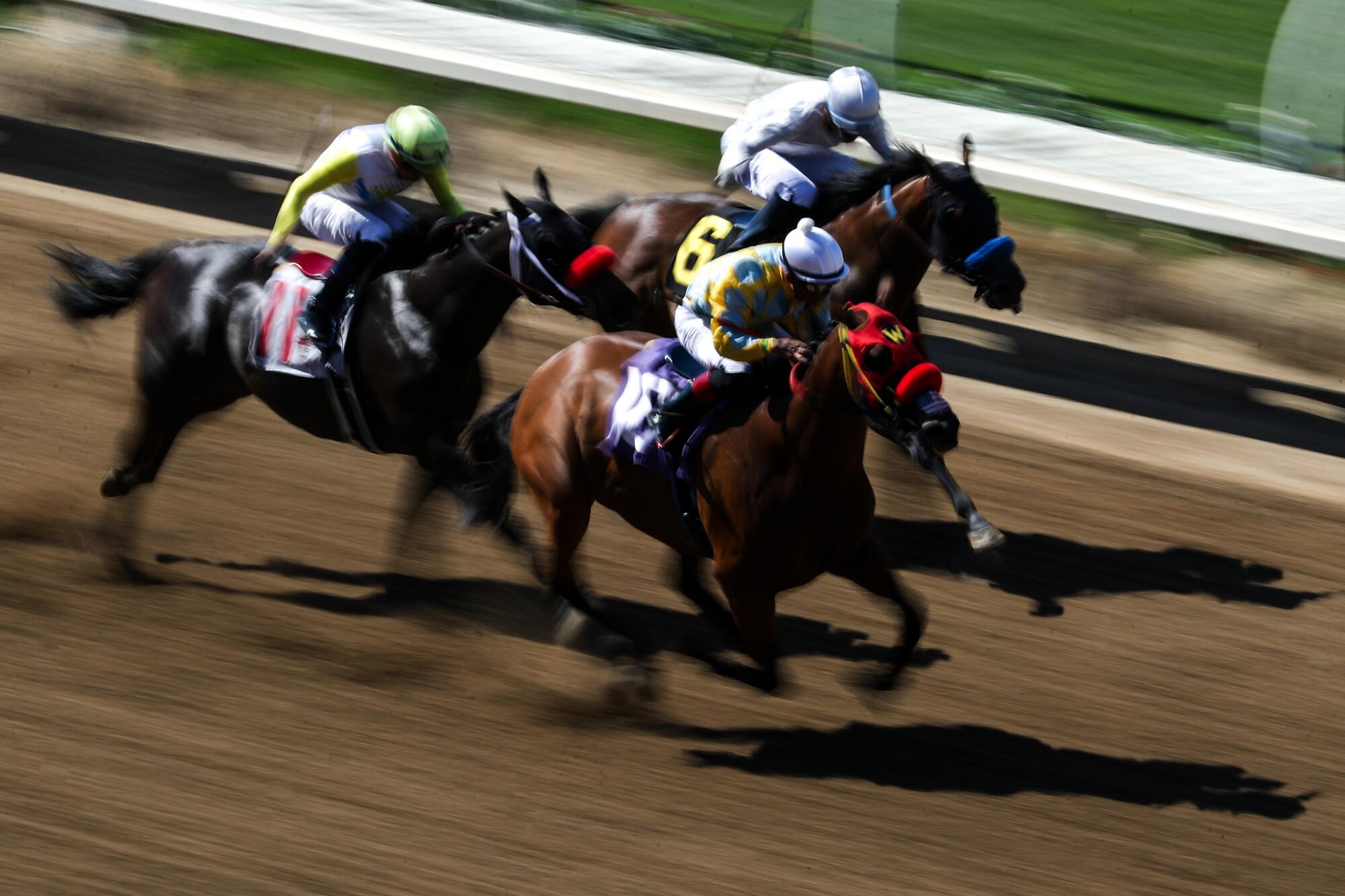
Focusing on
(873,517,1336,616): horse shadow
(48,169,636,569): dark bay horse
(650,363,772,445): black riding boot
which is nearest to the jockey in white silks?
(48,169,636,569): dark bay horse

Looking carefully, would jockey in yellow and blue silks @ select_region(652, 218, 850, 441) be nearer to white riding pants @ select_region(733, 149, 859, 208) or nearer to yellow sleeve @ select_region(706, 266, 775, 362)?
yellow sleeve @ select_region(706, 266, 775, 362)

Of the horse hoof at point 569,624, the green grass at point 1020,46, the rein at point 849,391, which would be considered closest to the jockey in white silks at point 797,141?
the horse hoof at point 569,624

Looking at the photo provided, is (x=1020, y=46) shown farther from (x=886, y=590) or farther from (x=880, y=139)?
(x=886, y=590)

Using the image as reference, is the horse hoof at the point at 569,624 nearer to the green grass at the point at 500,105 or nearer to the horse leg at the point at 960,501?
the horse leg at the point at 960,501

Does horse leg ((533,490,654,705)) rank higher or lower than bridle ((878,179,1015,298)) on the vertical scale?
lower

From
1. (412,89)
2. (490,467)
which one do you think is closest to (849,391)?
(490,467)

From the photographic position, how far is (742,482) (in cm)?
501

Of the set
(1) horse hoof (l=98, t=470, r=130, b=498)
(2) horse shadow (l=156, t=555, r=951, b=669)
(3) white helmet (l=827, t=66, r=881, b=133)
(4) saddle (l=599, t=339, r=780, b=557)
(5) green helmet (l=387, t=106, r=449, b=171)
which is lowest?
(2) horse shadow (l=156, t=555, r=951, b=669)

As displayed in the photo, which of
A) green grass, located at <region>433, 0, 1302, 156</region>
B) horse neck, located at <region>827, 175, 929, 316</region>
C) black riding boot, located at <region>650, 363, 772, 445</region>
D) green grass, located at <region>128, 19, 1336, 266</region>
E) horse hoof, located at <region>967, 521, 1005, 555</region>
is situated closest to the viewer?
horse hoof, located at <region>967, 521, 1005, 555</region>

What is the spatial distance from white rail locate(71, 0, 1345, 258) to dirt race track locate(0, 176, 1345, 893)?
3.82 m

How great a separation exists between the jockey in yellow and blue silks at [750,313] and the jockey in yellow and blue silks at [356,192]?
1.37m

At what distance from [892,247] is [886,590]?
205 cm

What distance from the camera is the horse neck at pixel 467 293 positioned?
5.74 metres

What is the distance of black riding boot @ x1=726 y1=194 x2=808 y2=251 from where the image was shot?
22.8ft
